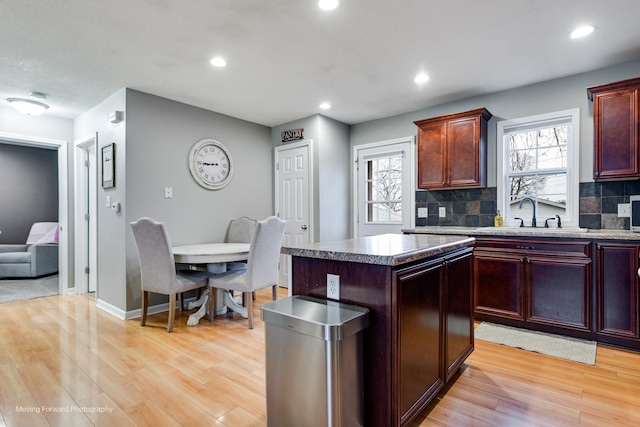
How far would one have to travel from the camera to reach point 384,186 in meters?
4.68

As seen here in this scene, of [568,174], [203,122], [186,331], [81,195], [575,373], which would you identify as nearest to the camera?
[575,373]

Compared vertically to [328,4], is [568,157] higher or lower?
lower

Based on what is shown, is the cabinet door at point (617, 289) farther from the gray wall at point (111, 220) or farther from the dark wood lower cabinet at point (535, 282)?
the gray wall at point (111, 220)

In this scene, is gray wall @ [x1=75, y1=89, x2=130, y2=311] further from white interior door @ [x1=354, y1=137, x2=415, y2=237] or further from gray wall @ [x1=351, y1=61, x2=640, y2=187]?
gray wall @ [x1=351, y1=61, x2=640, y2=187]

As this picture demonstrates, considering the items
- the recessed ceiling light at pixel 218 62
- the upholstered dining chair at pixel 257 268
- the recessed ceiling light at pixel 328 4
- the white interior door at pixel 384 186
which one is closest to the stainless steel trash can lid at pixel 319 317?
the upholstered dining chair at pixel 257 268

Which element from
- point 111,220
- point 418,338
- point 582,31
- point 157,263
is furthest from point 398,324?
point 111,220

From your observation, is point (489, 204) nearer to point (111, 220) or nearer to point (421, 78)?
point (421, 78)

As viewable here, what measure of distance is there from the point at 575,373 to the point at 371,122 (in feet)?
12.1

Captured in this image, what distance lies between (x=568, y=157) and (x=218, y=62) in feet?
11.6

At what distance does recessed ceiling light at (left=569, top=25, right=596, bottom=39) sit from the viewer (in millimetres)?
2383

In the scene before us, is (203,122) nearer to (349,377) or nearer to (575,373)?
(349,377)

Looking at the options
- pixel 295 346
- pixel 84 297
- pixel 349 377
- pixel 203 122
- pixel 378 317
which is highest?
pixel 203 122

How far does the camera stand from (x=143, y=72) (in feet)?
10.1

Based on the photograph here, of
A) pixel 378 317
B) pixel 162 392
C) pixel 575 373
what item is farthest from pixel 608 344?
pixel 162 392
